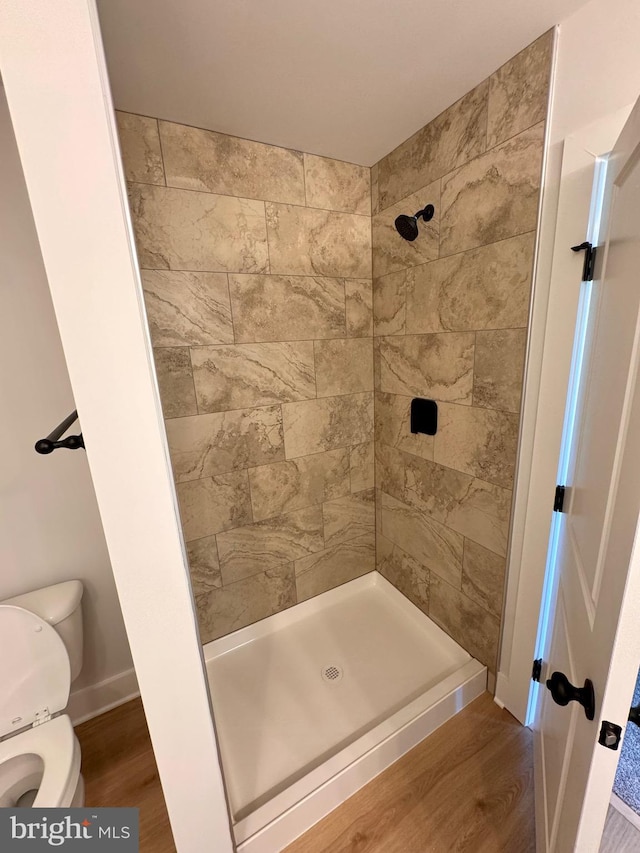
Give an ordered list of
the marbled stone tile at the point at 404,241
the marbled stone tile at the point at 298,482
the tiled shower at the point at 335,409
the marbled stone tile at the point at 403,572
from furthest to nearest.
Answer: the marbled stone tile at the point at 403,572
the marbled stone tile at the point at 298,482
the marbled stone tile at the point at 404,241
the tiled shower at the point at 335,409

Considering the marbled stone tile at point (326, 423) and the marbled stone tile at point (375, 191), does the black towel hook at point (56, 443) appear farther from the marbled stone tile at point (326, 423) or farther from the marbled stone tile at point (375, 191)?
the marbled stone tile at point (375, 191)

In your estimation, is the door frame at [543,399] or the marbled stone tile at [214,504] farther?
the marbled stone tile at [214,504]

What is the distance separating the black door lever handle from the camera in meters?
0.61

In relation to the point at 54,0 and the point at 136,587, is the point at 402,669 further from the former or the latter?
the point at 54,0

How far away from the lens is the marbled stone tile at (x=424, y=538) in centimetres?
167

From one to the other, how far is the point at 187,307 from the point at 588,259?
4.67 feet

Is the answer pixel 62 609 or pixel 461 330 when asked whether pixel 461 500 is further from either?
pixel 62 609

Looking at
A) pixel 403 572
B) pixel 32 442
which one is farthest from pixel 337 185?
pixel 403 572

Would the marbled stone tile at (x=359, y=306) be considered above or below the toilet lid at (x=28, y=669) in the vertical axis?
above

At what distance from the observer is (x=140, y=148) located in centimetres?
133

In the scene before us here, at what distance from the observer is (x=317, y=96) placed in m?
1.25

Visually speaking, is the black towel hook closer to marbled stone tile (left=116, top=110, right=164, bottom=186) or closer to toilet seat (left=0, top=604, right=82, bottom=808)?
toilet seat (left=0, top=604, right=82, bottom=808)

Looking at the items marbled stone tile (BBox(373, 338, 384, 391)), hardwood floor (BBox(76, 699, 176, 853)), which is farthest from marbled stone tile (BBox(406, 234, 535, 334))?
hardwood floor (BBox(76, 699, 176, 853))

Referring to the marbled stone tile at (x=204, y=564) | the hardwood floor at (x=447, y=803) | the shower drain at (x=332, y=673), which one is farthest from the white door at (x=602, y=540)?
the marbled stone tile at (x=204, y=564)
